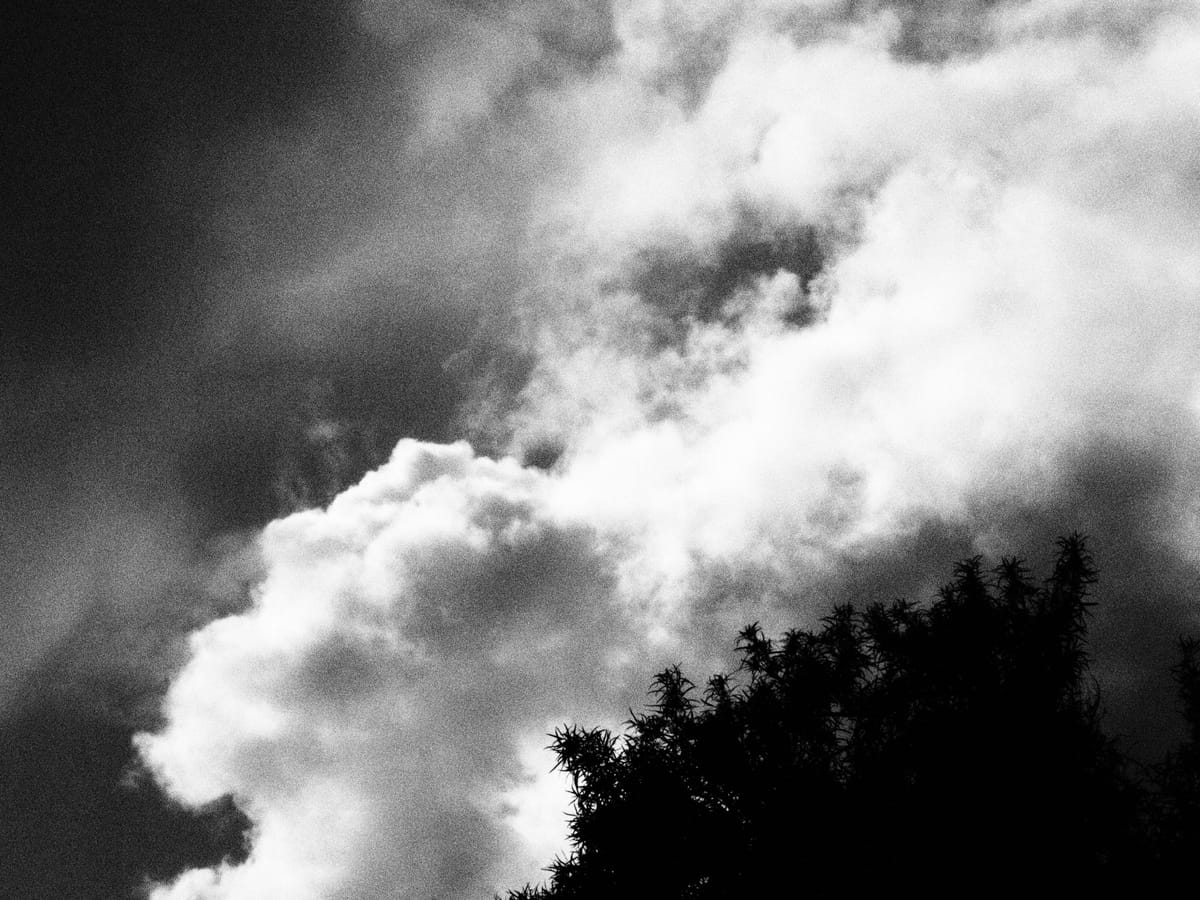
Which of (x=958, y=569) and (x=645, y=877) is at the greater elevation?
(x=958, y=569)

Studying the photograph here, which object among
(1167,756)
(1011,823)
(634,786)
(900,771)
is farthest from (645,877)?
(1167,756)

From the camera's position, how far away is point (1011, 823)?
12.4m

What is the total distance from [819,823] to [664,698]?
16.8 ft

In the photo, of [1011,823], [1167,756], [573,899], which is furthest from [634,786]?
[1167,756]

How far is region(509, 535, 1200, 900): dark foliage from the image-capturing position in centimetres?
1236

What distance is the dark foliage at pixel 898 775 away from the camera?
40.5 feet

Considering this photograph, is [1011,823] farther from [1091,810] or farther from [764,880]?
[764,880]

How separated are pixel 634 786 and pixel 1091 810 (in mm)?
9076

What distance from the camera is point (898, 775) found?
14141mm

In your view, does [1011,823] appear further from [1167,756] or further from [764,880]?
[764,880]

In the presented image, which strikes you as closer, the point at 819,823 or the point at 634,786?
the point at 819,823

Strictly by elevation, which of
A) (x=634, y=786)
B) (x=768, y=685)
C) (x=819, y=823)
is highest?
(x=768, y=685)

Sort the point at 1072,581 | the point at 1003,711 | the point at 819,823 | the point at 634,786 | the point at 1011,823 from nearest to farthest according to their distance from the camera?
the point at 1011,823 → the point at 1003,711 → the point at 819,823 → the point at 1072,581 → the point at 634,786

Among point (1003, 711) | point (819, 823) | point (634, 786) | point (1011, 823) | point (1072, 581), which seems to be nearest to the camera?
point (1011, 823)
